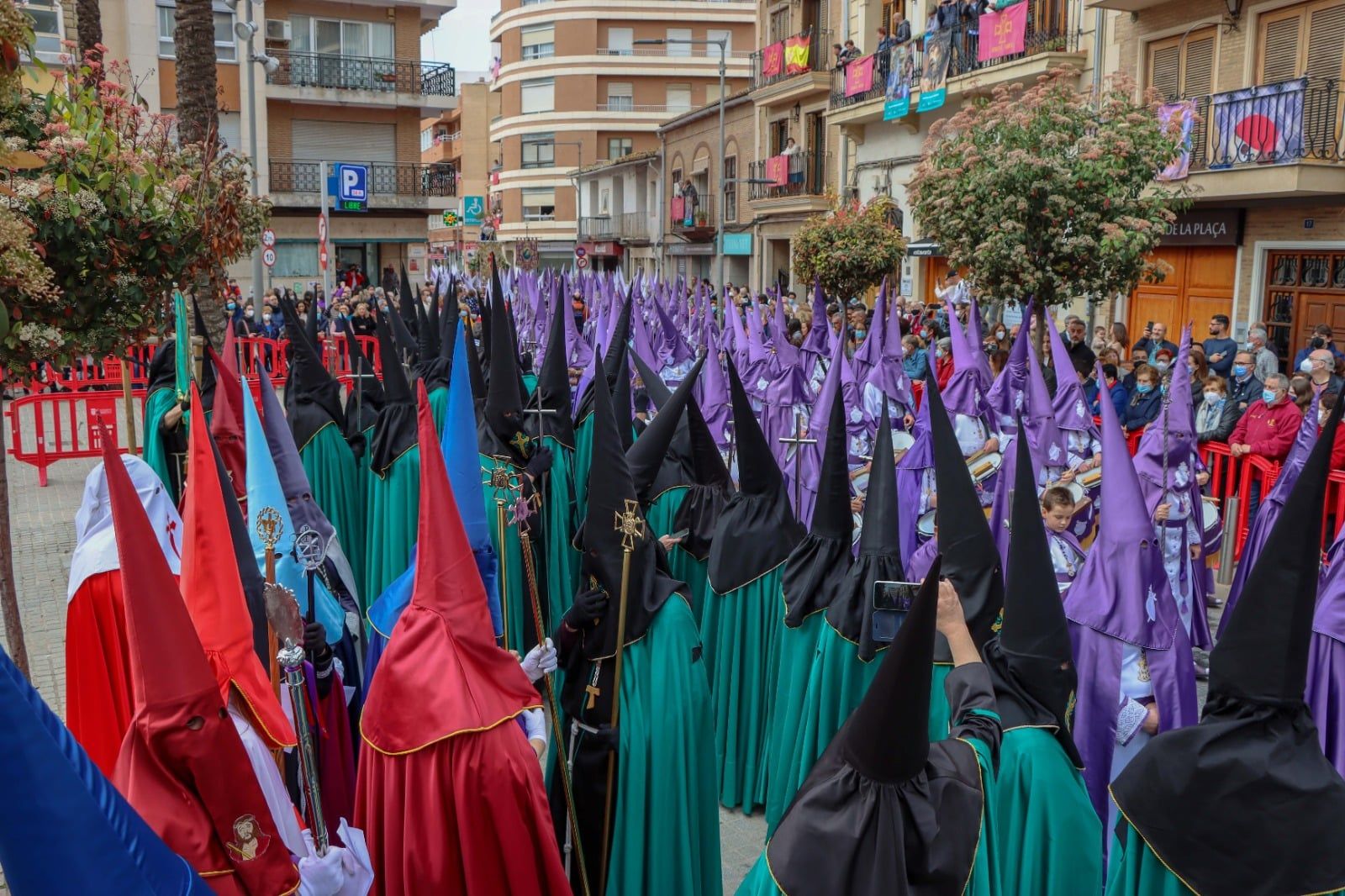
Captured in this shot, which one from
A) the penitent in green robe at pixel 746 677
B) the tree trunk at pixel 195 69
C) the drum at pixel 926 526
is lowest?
the penitent in green robe at pixel 746 677

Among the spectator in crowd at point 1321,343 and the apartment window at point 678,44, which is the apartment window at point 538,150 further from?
the spectator in crowd at point 1321,343

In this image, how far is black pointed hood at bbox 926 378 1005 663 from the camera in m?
4.32

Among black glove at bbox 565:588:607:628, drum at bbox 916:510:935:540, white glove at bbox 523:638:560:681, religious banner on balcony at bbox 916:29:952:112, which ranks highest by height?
religious banner on balcony at bbox 916:29:952:112

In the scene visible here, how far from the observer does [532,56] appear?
64125 mm

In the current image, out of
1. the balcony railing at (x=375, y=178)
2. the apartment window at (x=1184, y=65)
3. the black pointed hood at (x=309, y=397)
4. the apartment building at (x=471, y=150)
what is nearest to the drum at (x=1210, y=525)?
the black pointed hood at (x=309, y=397)

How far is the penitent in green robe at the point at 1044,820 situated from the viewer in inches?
139

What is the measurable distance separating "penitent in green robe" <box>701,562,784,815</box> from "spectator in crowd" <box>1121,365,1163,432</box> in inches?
236

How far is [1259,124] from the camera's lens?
1623 centimetres

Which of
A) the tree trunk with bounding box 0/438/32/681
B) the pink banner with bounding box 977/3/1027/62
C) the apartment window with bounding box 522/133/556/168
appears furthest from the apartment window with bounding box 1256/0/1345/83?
the apartment window with bounding box 522/133/556/168

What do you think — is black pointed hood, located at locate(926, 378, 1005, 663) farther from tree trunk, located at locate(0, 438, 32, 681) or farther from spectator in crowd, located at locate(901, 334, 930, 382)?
spectator in crowd, located at locate(901, 334, 930, 382)

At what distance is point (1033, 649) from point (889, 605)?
43.2 inches

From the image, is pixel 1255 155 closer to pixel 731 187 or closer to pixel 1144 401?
pixel 1144 401

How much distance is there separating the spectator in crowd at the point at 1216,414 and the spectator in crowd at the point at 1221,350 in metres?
2.26

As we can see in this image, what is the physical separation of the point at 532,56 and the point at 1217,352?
5717 centimetres
